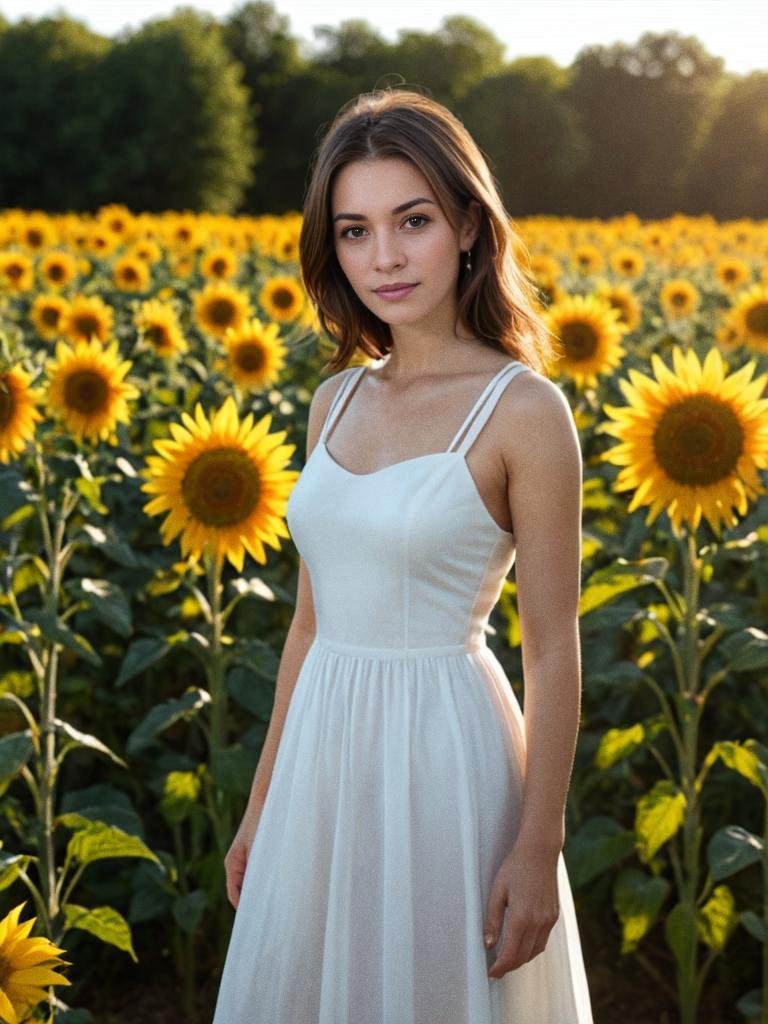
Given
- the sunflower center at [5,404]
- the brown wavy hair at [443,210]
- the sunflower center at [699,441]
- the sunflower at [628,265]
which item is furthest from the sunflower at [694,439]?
the sunflower at [628,265]

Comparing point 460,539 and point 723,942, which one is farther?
point 723,942

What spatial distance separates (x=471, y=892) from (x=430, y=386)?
794mm

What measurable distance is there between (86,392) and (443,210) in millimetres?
2125

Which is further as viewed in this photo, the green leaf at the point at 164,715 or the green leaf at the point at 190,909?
the green leaf at the point at 190,909

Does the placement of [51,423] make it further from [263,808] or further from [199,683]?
[263,808]

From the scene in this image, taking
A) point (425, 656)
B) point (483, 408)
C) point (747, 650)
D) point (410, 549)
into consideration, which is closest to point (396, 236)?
point (483, 408)

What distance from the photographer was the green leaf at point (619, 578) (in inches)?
113

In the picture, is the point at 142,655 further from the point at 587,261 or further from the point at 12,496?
Result: the point at 587,261

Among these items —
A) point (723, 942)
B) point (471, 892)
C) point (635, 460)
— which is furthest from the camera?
point (723, 942)

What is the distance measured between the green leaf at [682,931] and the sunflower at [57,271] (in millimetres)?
6538

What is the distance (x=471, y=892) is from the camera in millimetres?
1957

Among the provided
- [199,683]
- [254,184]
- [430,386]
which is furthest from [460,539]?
[254,184]

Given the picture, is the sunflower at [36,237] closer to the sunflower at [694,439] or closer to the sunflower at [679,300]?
the sunflower at [679,300]

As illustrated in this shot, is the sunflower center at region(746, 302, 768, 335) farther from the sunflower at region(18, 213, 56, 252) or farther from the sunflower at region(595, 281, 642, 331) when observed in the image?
the sunflower at region(18, 213, 56, 252)
